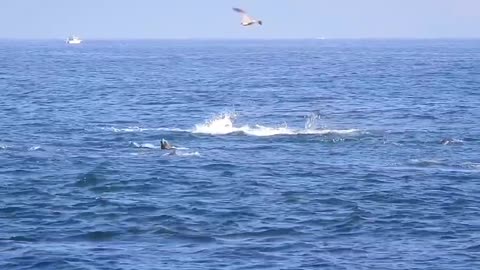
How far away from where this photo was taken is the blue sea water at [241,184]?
2731 cm

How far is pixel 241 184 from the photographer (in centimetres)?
3797

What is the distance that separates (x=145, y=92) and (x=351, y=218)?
57700 mm

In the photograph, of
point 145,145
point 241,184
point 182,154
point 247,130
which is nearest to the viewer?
point 241,184

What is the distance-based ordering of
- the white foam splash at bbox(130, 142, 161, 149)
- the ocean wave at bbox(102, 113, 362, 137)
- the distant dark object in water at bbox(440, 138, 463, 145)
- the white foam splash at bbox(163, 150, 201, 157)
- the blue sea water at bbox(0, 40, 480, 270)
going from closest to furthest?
1. the blue sea water at bbox(0, 40, 480, 270)
2. the white foam splash at bbox(163, 150, 201, 157)
3. the white foam splash at bbox(130, 142, 161, 149)
4. the distant dark object in water at bbox(440, 138, 463, 145)
5. the ocean wave at bbox(102, 113, 362, 137)

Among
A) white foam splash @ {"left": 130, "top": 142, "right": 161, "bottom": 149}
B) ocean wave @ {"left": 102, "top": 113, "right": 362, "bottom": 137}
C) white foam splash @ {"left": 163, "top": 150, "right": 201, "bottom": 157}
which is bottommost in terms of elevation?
ocean wave @ {"left": 102, "top": 113, "right": 362, "bottom": 137}

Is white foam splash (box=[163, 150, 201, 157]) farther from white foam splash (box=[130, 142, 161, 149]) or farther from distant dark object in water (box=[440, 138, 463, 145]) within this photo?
distant dark object in water (box=[440, 138, 463, 145])

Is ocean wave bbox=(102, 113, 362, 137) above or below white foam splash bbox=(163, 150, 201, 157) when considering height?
below

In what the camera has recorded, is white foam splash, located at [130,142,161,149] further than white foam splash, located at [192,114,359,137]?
No

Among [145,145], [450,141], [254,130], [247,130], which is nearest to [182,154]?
[145,145]

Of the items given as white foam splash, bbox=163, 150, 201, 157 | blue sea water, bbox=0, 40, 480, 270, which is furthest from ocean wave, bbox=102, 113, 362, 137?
white foam splash, bbox=163, 150, 201, 157

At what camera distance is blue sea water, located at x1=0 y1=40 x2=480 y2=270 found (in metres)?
27.3

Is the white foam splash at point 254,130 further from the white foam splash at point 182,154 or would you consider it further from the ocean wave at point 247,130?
the white foam splash at point 182,154

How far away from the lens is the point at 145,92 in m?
87.8

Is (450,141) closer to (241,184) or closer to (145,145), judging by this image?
(145,145)
